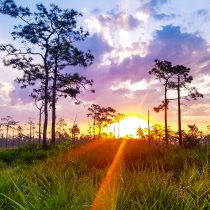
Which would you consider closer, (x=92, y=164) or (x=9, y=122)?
(x=92, y=164)

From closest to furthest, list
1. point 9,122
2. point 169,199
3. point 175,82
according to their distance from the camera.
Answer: point 169,199
point 175,82
point 9,122

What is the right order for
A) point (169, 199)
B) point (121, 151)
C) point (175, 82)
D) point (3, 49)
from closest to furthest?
1. point (169, 199)
2. point (121, 151)
3. point (3, 49)
4. point (175, 82)

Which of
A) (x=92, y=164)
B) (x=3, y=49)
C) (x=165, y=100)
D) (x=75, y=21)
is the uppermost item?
(x=75, y=21)

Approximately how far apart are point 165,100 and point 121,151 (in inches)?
1405

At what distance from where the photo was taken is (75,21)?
3562 cm

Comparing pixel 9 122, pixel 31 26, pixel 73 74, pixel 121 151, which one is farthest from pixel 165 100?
pixel 9 122

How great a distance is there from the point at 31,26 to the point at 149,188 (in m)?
32.8

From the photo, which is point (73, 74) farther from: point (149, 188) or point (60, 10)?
point (149, 188)

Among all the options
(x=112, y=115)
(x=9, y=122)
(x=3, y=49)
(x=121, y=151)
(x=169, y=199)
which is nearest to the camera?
(x=169, y=199)

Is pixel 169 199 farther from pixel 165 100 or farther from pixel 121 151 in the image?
pixel 165 100

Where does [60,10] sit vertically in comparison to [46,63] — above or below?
above

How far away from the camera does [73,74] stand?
3612 cm

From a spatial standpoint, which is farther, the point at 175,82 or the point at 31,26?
the point at 175,82

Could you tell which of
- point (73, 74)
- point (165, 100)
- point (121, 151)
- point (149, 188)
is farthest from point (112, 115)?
point (149, 188)
